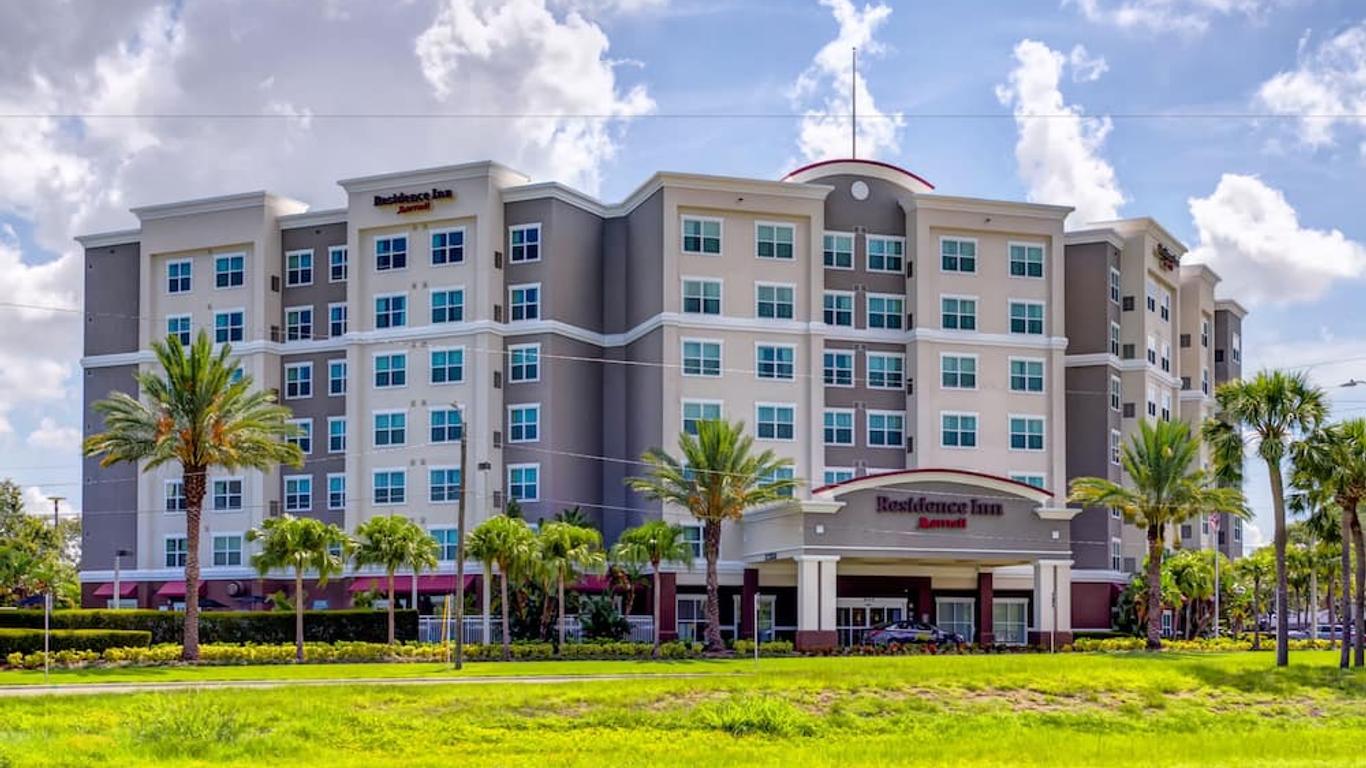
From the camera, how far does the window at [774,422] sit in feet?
257

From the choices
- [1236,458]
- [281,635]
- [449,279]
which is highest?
[449,279]

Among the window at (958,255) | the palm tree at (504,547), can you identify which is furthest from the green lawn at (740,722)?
the window at (958,255)

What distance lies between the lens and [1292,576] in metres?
98.8

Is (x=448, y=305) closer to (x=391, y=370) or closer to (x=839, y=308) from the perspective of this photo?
(x=391, y=370)

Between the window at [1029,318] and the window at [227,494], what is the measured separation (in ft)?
133

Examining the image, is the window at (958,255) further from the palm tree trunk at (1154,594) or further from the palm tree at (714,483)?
the palm tree at (714,483)

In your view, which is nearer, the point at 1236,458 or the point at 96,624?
the point at 1236,458

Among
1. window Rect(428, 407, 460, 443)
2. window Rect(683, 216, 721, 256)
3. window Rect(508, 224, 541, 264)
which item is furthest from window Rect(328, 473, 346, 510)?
window Rect(683, 216, 721, 256)

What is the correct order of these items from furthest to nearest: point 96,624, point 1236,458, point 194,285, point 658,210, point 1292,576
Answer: point 1292,576
point 194,285
point 658,210
point 96,624
point 1236,458

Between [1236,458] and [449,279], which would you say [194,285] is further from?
[1236,458]

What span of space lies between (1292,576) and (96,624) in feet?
230

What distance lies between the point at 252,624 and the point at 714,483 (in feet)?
63.5

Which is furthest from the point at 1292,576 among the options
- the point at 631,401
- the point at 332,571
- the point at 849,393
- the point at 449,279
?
the point at 332,571

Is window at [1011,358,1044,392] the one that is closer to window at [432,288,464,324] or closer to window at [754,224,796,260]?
window at [754,224,796,260]
